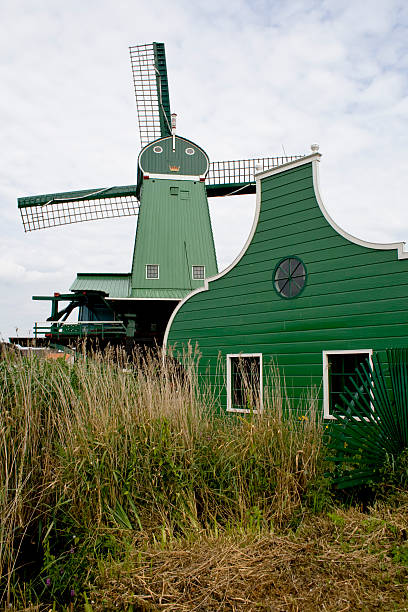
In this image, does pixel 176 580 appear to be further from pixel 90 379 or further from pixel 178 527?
pixel 90 379

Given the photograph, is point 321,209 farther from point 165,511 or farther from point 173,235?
point 173,235

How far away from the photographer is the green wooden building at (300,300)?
24.6 feet

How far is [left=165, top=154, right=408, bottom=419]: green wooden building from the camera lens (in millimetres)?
7496

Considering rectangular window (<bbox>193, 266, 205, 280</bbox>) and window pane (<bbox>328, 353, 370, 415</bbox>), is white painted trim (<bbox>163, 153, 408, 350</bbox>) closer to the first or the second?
window pane (<bbox>328, 353, 370, 415</bbox>)

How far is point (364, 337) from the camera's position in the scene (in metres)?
7.57

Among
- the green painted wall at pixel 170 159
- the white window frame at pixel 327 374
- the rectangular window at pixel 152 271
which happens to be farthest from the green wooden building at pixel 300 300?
the green painted wall at pixel 170 159

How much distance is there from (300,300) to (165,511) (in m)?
4.81


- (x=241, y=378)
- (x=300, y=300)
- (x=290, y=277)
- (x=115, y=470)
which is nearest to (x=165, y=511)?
(x=115, y=470)

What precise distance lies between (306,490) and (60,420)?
2.64 meters

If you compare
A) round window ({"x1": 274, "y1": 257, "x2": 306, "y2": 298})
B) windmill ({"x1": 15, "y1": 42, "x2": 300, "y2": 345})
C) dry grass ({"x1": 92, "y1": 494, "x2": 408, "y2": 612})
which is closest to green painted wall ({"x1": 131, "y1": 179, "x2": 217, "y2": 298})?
windmill ({"x1": 15, "y1": 42, "x2": 300, "y2": 345})

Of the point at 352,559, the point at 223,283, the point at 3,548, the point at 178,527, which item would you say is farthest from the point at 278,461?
the point at 223,283

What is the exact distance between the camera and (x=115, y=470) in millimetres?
4684

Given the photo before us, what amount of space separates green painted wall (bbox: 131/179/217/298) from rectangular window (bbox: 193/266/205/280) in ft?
0.50

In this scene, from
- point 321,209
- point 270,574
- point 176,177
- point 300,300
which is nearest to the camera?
point 270,574
